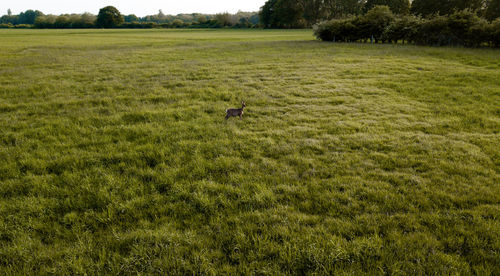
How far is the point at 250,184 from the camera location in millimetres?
4949

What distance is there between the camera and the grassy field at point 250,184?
3414 millimetres

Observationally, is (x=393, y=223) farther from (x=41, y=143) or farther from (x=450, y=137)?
(x=41, y=143)

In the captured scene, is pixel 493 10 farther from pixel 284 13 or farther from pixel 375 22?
pixel 284 13

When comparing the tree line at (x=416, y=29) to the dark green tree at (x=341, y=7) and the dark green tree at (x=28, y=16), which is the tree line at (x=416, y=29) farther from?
the dark green tree at (x=28, y=16)

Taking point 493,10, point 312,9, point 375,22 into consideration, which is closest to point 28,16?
point 312,9

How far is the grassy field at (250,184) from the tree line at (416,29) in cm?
2043

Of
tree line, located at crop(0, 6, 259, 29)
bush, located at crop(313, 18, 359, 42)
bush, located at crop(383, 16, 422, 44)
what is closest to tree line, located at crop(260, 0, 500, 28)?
tree line, located at crop(0, 6, 259, 29)

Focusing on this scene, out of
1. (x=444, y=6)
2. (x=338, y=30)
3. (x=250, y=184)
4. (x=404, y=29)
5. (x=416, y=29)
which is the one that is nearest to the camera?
(x=250, y=184)

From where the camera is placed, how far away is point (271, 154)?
6254mm

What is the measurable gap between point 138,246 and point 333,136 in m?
→ 5.65

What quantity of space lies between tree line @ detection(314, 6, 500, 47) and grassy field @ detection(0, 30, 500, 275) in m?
20.4

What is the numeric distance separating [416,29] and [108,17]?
124m

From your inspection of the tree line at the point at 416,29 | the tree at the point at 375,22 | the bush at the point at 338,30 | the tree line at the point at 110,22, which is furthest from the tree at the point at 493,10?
the tree line at the point at 110,22

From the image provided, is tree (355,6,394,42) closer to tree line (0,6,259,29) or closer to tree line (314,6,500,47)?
tree line (314,6,500,47)
